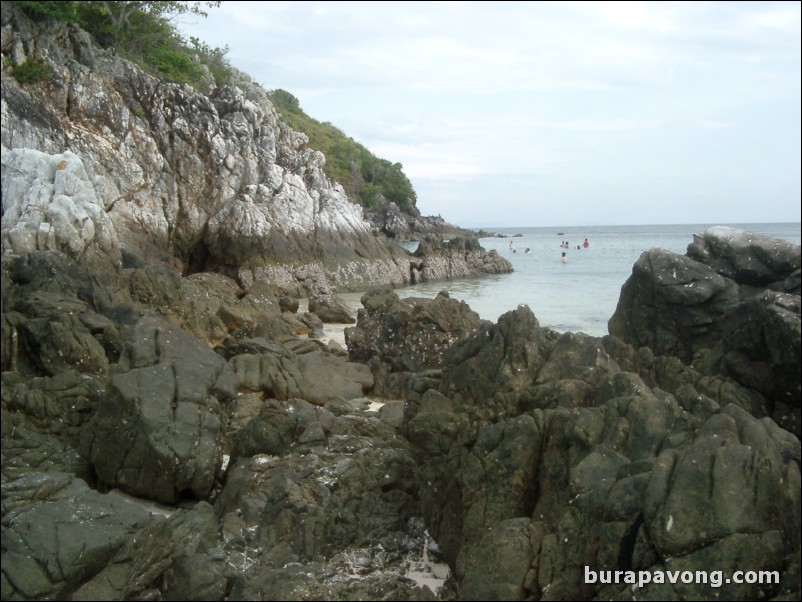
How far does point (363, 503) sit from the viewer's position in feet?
23.5

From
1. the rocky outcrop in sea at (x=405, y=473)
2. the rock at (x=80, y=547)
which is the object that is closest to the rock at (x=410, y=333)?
the rocky outcrop in sea at (x=405, y=473)

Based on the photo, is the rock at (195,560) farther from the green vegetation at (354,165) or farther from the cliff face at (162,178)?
the green vegetation at (354,165)

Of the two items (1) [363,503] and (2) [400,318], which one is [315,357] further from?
→ (1) [363,503]

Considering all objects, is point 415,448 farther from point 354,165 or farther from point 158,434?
point 354,165

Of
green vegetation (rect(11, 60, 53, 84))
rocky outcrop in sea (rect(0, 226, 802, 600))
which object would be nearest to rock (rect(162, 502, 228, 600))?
rocky outcrop in sea (rect(0, 226, 802, 600))

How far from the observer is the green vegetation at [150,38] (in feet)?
66.6

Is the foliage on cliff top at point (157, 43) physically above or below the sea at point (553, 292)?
above

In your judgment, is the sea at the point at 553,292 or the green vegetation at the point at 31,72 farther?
the green vegetation at the point at 31,72

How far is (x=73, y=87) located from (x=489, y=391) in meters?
23.7

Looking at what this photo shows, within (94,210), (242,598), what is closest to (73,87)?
(94,210)

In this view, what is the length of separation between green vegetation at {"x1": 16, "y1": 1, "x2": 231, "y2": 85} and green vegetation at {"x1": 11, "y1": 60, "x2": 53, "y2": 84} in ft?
6.47

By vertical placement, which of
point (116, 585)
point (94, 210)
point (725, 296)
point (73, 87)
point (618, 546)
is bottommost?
point (116, 585)

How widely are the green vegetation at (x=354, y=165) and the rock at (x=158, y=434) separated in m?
54.9

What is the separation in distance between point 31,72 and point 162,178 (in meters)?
5.74
